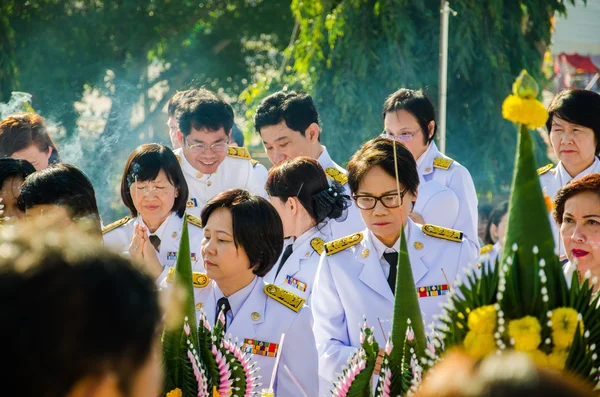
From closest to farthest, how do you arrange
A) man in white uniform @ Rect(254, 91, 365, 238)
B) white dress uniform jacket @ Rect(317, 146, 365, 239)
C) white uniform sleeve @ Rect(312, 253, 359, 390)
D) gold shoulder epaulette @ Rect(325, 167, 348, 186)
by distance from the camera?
white uniform sleeve @ Rect(312, 253, 359, 390)
white dress uniform jacket @ Rect(317, 146, 365, 239)
gold shoulder epaulette @ Rect(325, 167, 348, 186)
man in white uniform @ Rect(254, 91, 365, 238)

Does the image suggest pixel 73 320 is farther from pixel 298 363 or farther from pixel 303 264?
pixel 303 264

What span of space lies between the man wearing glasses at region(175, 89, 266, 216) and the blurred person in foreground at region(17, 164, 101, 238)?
1394 millimetres

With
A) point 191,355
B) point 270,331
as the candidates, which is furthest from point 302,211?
point 191,355

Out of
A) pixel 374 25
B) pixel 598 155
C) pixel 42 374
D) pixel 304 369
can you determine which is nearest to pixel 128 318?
pixel 42 374

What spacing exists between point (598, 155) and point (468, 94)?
21.6 ft

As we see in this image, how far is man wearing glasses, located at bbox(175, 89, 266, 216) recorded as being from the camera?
5.43 meters

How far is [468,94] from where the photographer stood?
11438mm

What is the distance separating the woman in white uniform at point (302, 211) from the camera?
4.32 meters

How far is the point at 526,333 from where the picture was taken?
2.07 meters

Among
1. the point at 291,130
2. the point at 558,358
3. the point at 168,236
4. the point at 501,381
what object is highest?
the point at 291,130

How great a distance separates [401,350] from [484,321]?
0.41 m

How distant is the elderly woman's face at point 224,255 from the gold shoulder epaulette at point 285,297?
0.10 meters

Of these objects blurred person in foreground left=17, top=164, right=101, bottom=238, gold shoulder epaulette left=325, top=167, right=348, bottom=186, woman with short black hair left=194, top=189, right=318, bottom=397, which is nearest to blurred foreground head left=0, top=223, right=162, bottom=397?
woman with short black hair left=194, top=189, right=318, bottom=397

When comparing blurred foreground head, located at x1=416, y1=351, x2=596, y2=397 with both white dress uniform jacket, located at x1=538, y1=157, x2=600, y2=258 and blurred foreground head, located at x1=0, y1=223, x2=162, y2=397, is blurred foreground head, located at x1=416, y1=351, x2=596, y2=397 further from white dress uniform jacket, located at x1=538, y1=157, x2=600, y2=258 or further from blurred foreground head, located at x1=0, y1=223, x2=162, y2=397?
white dress uniform jacket, located at x1=538, y1=157, x2=600, y2=258
